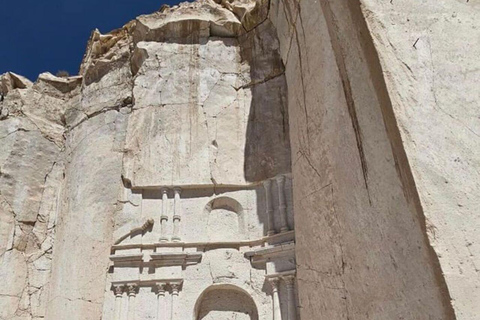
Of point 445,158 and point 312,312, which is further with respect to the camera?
point 312,312

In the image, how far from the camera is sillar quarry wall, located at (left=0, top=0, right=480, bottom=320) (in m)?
4.31

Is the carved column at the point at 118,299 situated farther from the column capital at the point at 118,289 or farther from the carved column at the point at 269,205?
the carved column at the point at 269,205

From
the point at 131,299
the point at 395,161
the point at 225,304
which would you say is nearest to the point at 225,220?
the point at 225,304

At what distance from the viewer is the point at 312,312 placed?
689cm

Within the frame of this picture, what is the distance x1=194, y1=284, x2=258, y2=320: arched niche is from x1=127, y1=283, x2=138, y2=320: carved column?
98 cm

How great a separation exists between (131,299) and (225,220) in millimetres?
2077

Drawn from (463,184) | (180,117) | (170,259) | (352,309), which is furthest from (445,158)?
(180,117)

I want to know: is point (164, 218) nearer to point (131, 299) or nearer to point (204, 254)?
point (204, 254)

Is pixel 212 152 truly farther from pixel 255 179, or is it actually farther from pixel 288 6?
pixel 288 6

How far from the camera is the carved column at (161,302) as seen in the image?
8.33m

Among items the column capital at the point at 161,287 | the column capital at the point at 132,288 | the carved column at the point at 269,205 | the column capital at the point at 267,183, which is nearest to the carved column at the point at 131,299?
the column capital at the point at 132,288

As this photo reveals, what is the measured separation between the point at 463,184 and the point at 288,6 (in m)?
5.18

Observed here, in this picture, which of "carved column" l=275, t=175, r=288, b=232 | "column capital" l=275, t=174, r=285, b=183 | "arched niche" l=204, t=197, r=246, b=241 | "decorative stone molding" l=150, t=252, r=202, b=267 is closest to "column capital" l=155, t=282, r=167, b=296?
"decorative stone molding" l=150, t=252, r=202, b=267

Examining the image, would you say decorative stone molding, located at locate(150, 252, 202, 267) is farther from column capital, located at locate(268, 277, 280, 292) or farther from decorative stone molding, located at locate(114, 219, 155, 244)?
column capital, located at locate(268, 277, 280, 292)
